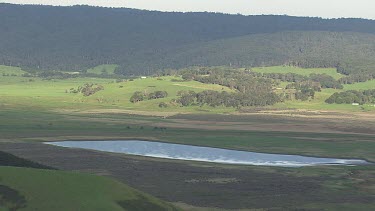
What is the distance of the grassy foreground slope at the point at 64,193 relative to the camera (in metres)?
51.4

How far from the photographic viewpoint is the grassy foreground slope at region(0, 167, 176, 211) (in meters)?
51.4

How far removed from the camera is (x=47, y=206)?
51000 millimetres

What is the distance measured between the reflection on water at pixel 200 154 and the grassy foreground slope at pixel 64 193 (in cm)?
5157

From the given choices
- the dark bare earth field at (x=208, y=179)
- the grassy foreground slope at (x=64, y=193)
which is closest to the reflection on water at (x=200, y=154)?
the dark bare earth field at (x=208, y=179)

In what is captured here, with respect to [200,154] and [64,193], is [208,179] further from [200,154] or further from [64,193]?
[64,193]

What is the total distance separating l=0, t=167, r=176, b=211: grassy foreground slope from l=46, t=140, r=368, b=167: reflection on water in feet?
169

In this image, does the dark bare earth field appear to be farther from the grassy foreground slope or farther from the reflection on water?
the grassy foreground slope

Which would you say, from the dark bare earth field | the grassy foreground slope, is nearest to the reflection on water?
the dark bare earth field

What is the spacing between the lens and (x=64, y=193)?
174 feet

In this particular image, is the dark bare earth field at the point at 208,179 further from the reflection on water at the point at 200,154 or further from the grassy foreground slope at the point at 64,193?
the grassy foreground slope at the point at 64,193

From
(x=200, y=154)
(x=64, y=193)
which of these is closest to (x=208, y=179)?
(x=200, y=154)

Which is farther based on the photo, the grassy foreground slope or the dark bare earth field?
the dark bare earth field

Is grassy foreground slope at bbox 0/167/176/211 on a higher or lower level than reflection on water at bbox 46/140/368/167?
higher

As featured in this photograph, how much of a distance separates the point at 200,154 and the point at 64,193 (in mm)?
64692
